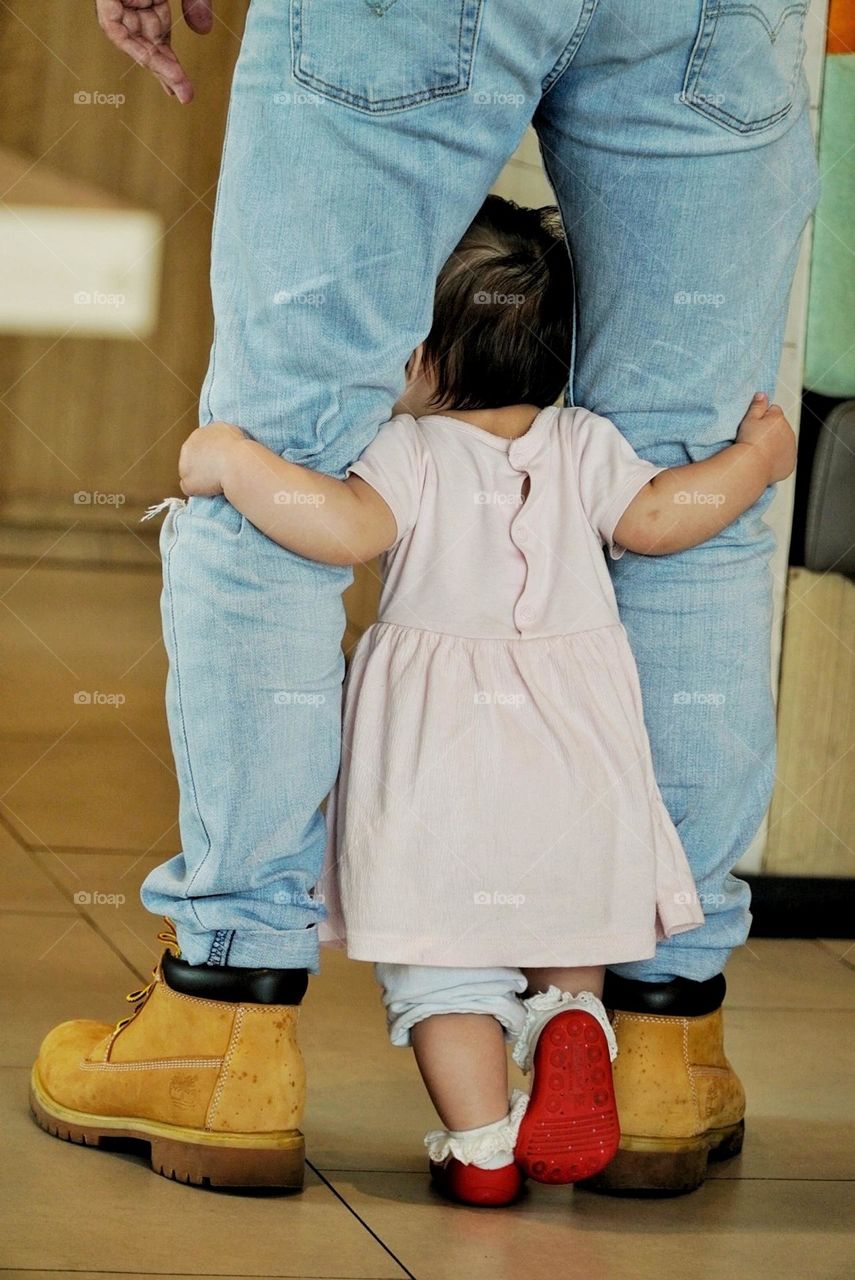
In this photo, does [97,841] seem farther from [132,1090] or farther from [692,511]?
[692,511]

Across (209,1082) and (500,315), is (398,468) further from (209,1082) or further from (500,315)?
(209,1082)

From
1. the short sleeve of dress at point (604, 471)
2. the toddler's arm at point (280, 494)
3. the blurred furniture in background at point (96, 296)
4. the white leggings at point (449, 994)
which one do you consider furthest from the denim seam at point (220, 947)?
the blurred furniture in background at point (96, 296)

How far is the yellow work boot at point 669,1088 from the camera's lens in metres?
0.98

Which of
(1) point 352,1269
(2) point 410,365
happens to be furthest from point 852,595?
(1) point 352,1269

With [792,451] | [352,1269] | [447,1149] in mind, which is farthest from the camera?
[792,451]

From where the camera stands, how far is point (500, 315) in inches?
40.9

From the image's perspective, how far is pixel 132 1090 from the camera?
954 millimetres

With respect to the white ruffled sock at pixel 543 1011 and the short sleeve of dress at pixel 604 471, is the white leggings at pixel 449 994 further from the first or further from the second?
the short sleeve of dress at pixel 604 471

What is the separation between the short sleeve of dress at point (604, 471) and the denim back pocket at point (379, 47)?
249mm

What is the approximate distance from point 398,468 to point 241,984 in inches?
13.1

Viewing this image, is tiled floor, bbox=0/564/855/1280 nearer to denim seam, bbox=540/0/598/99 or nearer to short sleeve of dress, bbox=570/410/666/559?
short sleeve of dress, bbox=570/410/666/559

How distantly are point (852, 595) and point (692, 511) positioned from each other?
0.75 m

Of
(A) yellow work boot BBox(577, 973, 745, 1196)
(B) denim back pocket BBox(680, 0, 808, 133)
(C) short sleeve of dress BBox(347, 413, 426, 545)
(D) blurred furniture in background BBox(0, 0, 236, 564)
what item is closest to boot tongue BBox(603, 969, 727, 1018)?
(A) yellow work boot BBox(577, 973, 745, 1196)

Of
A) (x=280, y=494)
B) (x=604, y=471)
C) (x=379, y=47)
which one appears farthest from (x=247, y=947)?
(x=379, y=47)
